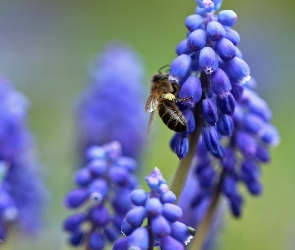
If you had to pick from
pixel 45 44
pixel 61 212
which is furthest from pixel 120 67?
pixel 45 44

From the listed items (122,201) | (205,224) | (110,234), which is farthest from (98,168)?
(205,224)

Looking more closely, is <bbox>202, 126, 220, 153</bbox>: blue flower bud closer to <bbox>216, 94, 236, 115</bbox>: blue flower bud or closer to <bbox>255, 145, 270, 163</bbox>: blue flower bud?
<bbox>216, 94, 236, 115</bbox>: blue flower bud

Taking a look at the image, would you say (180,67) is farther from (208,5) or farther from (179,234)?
(179,234)

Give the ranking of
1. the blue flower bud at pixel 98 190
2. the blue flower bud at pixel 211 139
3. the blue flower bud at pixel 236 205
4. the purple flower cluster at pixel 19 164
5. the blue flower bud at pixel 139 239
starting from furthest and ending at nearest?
the purple flower cluster at pixel 19 164, the blue flower bud at pixel 236 205, the blue flower bud at pixel 98 190, the blue flower bud at pixel 211 139, the blue flower bud at pixel 139 239

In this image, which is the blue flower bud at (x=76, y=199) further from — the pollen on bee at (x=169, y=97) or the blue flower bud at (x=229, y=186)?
the blue flower bud at (x=229, y=186)

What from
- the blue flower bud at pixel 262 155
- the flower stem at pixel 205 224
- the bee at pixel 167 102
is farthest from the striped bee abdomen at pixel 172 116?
the blue flower bud at pixel 262 155

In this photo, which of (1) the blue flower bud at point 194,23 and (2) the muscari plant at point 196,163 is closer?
(2) the muscari plant at point 196,163

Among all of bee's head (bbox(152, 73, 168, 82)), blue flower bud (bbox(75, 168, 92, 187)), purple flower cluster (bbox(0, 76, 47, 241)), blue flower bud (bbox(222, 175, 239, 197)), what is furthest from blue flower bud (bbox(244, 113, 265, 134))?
purple flower cluster (bbox(0, 76, 47, 241))
